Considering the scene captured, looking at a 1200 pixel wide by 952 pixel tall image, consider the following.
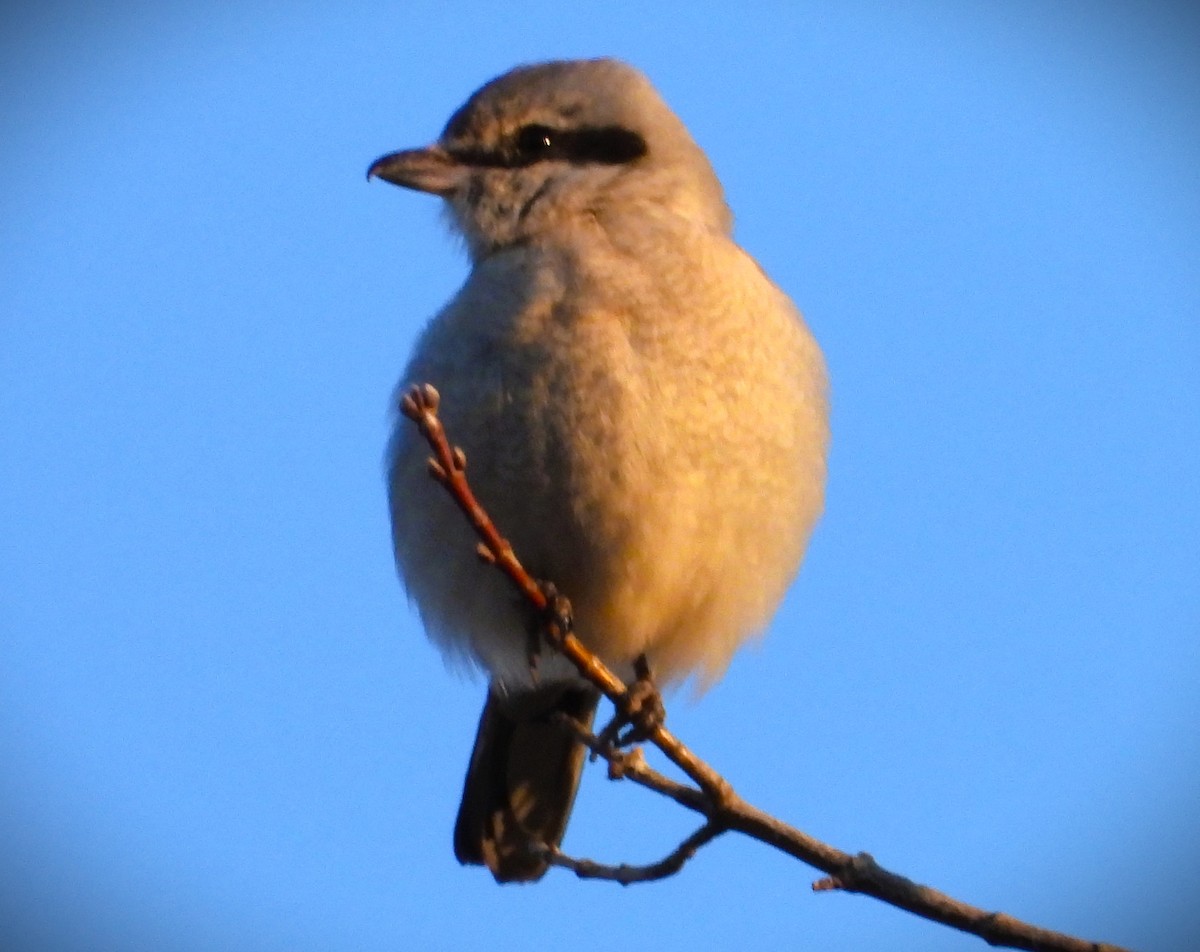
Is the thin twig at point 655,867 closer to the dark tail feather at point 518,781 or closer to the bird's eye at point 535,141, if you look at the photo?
the dark tail feather at point 518,781

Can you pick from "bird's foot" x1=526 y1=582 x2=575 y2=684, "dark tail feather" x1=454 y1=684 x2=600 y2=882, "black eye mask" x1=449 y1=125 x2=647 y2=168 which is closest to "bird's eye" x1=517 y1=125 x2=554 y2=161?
"black eye mask" x1=449 y1=125 x2=647 y2=168

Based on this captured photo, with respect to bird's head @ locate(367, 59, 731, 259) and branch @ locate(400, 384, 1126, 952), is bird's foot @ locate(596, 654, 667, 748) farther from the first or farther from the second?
bird's head @ locate(367, 59, 731, 259)

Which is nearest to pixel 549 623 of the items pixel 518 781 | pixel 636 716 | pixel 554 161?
pixel 636 716

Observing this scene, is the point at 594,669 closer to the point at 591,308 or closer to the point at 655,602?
the point at 655,602

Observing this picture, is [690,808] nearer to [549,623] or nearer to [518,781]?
[549,623]

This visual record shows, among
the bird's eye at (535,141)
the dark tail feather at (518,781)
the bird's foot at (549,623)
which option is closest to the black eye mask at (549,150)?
the bird's eye at (535,141)

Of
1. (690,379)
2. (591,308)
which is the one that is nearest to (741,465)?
(690,379)

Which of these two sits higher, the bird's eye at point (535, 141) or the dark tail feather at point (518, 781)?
the bird's eye at point (535, 141)
